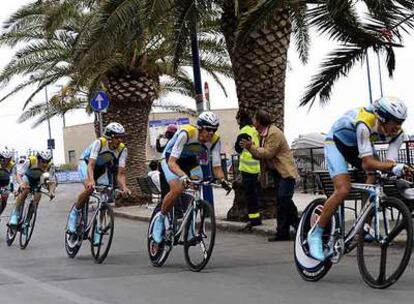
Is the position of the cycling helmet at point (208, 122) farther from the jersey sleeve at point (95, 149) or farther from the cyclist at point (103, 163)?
the jersey sleeve at point (95, 149)

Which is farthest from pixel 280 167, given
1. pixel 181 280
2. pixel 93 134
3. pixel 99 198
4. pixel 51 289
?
pixel 93 134

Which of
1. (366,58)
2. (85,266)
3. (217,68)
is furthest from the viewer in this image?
(217,68)

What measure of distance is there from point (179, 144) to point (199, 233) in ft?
3.60

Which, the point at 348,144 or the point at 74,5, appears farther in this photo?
the point at 74,5

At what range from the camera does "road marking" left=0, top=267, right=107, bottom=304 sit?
6784mm

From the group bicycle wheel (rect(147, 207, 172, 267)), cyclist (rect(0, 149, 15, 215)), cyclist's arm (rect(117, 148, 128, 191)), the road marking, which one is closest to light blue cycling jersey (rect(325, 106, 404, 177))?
bicycle wheel (rect(147, 207, 172, 267))

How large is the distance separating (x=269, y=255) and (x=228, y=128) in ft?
168

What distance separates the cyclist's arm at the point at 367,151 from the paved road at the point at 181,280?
1184mm

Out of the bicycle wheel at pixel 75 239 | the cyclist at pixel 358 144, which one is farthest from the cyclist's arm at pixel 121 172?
the cyclist at pixel 358 144

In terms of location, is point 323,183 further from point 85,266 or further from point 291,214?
point 85,266

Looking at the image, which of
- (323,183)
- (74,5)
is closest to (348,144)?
(323,183)

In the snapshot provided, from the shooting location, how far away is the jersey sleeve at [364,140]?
21.4ft

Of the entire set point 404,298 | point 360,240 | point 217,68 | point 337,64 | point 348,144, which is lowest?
point 404,298

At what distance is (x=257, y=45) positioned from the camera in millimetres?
12734
